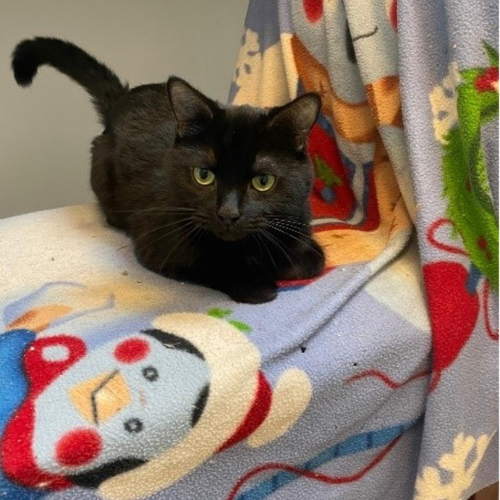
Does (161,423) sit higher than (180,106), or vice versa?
(180,106)

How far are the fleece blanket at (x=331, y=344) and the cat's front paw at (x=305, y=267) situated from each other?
0.02 metres

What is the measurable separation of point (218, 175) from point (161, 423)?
339 millimetres

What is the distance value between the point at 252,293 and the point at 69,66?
64 centimetres

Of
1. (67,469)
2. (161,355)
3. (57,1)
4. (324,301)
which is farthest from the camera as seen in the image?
(57,1)

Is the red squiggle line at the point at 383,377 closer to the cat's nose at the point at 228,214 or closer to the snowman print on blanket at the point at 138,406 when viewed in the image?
the snowman print on blanket at the point at 138,406

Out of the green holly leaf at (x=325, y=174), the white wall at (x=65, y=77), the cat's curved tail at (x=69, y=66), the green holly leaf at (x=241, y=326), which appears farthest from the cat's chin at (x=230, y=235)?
the white wall at (x=65, y=77)

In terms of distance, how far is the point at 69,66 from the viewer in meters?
1.15

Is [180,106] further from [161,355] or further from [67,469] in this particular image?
[67,469]

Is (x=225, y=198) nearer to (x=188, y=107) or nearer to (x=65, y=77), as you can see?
(x=188, y=107)

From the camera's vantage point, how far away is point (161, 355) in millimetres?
675

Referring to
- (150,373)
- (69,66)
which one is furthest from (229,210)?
(69,66)

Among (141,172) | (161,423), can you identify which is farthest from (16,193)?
(161,423)

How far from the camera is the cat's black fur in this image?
0.80m

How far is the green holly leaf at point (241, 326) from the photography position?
73cm
